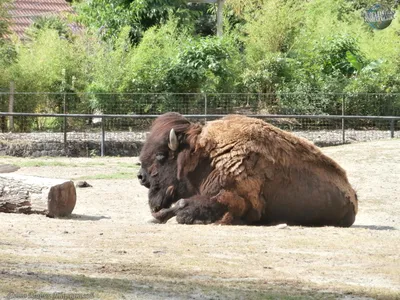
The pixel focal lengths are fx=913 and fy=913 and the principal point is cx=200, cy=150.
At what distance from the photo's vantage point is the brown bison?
1072 cm

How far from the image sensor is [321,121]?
26938 mm

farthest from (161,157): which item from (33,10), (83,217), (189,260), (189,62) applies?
(33,10)

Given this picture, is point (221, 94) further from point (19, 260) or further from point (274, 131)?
point (19, 260)

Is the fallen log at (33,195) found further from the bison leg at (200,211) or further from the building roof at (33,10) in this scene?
the building roof at (33,10)

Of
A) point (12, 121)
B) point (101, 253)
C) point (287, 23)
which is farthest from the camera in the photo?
point (287, 23)

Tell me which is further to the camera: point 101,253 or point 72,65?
point 72,65

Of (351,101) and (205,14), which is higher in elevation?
(205,14)

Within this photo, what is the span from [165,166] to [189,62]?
62.9 feet

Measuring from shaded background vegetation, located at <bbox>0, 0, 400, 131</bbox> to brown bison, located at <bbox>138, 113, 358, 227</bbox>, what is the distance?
16.5m

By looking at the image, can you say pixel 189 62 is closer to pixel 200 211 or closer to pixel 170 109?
pixel 170 109

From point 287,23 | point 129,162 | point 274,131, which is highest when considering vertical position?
point 287,23

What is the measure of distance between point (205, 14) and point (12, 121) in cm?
2161

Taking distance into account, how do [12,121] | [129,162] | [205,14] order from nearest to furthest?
1. [129,162]
2. [12,121]
3. [205,14]

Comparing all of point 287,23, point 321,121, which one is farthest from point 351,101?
point 287,23
